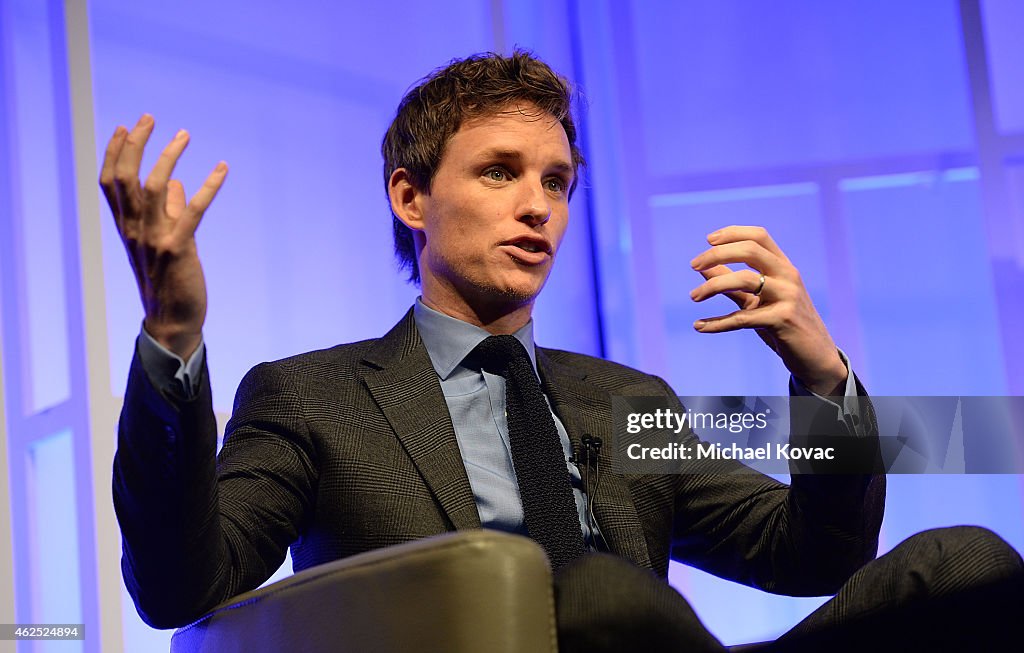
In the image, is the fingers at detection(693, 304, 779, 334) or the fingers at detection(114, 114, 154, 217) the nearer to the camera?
Answer: the fingers at detection(114, 114, 154, 217)

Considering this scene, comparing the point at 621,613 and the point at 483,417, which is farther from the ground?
the point at 483,417

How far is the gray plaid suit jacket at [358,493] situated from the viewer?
1190 mm

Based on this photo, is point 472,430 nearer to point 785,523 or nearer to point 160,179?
point 785,523

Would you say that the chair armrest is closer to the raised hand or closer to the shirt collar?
the raised hand

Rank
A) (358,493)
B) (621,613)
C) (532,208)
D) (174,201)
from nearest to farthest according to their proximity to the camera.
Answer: (621,613) < (174,201) < (358,493) < (532,208)

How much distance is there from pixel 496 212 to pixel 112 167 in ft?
2.49

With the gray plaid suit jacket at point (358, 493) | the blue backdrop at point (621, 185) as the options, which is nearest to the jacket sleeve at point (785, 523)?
Answer: the gray plaid suit jacket at point (358, 493)

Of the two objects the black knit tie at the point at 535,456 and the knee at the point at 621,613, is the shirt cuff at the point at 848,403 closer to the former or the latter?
the black knit tie at the point at 535,456

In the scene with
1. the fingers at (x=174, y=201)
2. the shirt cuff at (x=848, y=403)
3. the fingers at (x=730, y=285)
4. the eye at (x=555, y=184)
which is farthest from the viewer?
the eye at (x=555, y=184)

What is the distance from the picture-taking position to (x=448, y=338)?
175 cm

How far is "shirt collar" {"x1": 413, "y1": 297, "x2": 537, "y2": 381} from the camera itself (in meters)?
1.72

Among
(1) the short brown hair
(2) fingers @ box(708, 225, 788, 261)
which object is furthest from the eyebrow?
(2) fingers @ box(708, 225, 788, 261)

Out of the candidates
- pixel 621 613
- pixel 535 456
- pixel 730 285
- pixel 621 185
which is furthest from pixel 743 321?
pixel 621 185

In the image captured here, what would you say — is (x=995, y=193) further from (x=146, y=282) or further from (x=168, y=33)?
(x=146, y=282)
